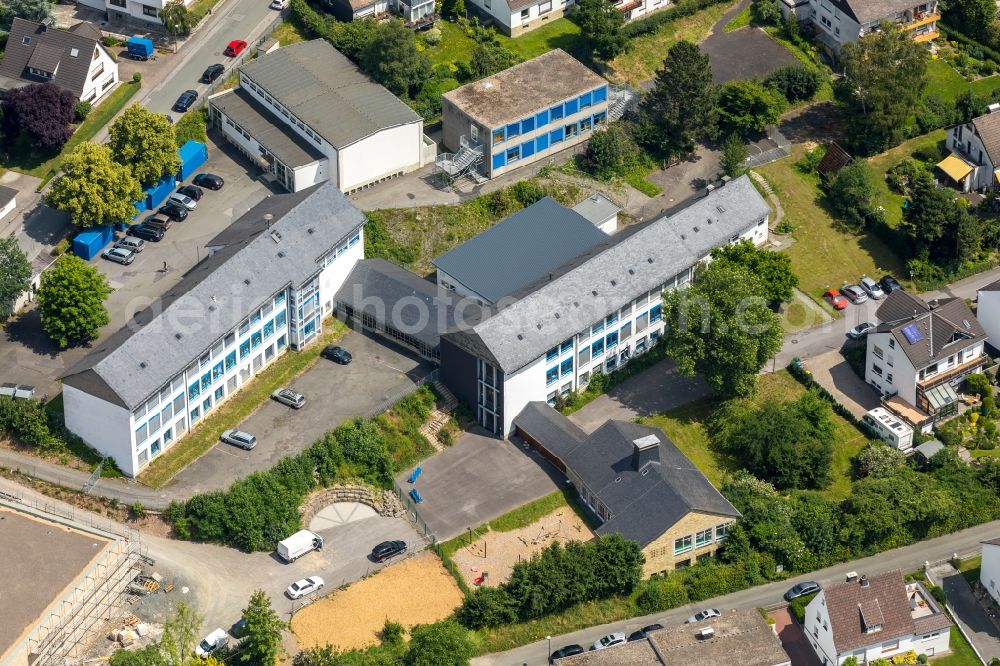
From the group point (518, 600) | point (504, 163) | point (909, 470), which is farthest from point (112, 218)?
point (909, 470)

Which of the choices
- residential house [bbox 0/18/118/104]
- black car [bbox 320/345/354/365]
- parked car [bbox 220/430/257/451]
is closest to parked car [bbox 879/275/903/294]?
black car [bbox 320/345/354/365]

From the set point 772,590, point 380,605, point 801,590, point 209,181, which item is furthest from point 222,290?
point 801,590

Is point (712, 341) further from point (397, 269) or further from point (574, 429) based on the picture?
point (397, 269)

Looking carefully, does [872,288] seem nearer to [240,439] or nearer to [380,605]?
[380,605]

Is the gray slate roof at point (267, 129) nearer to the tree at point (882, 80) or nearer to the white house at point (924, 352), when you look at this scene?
the white house at point (924, 352)

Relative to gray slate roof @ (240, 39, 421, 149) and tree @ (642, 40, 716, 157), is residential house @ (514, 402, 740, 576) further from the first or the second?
tree @ (642, 40, 716, 157)

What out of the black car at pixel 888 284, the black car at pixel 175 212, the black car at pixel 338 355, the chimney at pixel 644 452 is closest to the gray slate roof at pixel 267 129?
the black car at pixel 175 212
